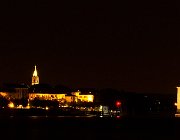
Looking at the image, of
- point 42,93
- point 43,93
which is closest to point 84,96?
point 43,93

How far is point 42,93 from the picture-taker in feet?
426

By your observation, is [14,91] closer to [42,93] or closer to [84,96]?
[42,93]

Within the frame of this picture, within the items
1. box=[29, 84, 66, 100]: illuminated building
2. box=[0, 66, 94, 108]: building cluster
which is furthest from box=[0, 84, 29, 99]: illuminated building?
box=[29, 84, 66, 100]: illuminated building

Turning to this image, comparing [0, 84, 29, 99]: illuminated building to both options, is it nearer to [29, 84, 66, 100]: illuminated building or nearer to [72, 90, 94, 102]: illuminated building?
[29, 84, 66, 100]: illuminated building

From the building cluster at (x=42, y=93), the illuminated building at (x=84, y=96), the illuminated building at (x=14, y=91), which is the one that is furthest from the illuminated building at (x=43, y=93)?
the illuminated building at (x=84, y=96)

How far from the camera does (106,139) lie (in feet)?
135

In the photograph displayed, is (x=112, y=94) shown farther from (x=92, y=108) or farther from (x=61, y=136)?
(x=61, y=136)

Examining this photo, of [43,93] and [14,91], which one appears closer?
[14,91]

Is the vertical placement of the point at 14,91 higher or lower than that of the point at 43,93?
higher

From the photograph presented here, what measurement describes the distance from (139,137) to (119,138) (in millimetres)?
1367

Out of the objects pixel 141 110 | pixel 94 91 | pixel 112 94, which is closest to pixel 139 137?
pixel 141 110

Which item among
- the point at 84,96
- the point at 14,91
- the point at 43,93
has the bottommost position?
the point at 84,96

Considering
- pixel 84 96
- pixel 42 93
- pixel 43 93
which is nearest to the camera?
pixel 42 93

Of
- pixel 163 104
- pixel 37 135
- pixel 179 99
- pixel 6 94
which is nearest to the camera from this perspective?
pixel 37 135
